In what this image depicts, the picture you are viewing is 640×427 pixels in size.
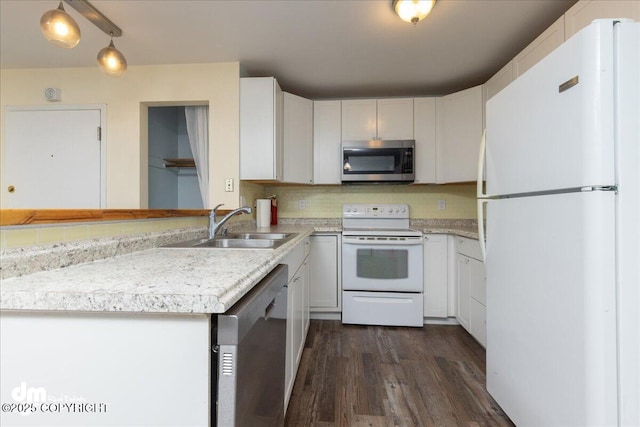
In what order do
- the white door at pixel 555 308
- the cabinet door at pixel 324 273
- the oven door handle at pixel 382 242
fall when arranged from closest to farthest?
the white door at pixel 555 308
the oven door handle at pixel 382 242
the cabinet door at pixel 324 273

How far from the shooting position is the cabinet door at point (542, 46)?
1657mm

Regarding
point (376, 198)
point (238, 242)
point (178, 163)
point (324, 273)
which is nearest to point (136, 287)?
point (238, 242)

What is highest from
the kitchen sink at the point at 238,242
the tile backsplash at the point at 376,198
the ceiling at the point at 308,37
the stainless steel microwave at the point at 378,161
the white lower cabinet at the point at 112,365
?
the ceiling at the point at 308,37

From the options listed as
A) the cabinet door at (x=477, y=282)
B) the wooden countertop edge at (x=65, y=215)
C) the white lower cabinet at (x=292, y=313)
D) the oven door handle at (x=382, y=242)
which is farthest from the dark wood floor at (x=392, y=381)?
the wooden countertop edge at (x=65, y=215)

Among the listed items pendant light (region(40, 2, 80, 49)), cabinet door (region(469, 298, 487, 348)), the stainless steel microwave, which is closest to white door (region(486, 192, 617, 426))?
cabinet door (region(469, 298, 487, 348))

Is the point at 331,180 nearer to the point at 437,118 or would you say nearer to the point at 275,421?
the point at 437,118

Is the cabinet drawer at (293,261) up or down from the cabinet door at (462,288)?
up

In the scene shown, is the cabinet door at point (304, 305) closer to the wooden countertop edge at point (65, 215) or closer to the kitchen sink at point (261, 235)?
the kitchen sink at point (261, 235)

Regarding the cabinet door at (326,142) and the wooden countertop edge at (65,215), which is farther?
the cabinet door at (326,142)

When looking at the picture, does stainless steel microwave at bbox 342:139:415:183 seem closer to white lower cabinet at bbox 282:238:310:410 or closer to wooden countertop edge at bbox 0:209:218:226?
white lower cabinet at bbox 282:238:310:410

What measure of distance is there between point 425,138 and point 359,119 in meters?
0.69

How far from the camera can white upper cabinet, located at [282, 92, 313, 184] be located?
2.74m

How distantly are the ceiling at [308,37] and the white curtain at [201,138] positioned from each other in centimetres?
45

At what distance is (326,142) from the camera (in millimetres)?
2963
